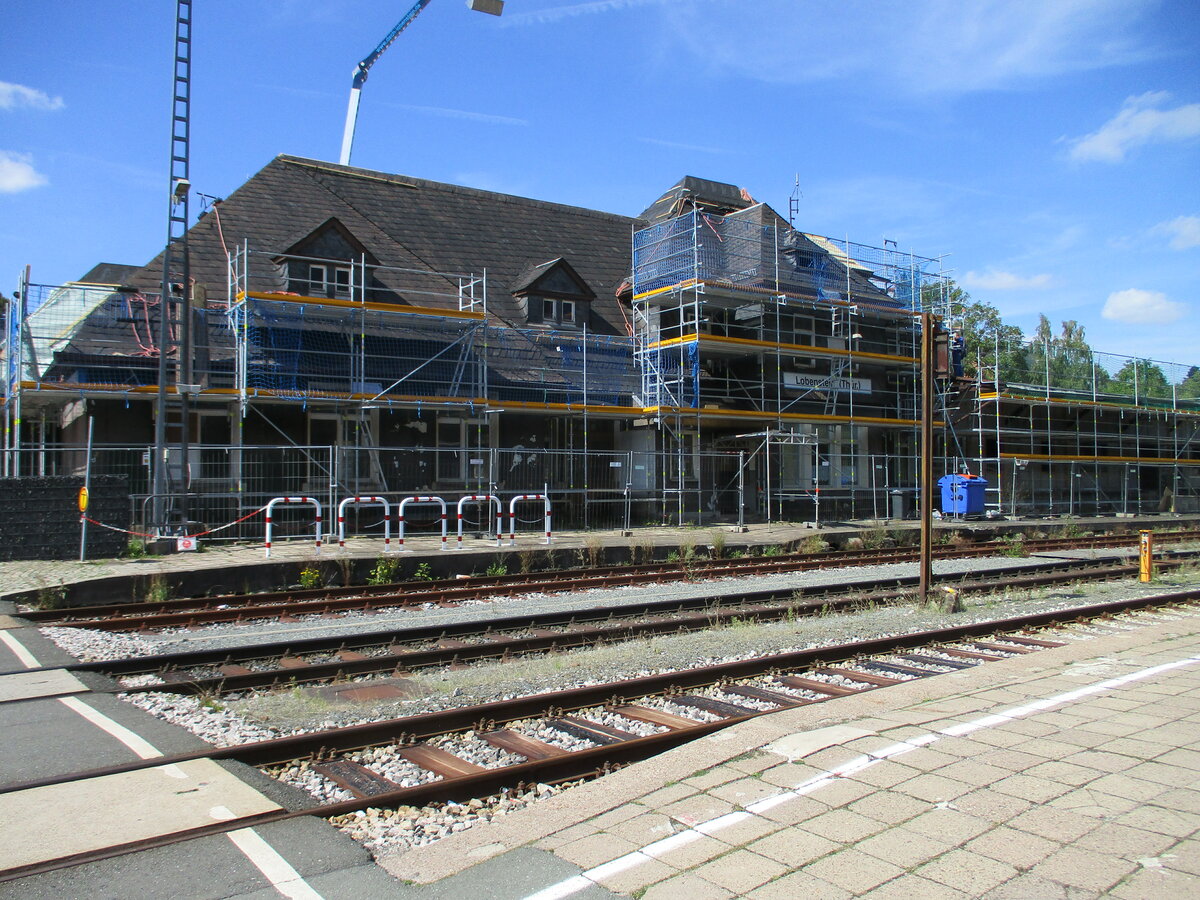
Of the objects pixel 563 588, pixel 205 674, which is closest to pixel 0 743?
pixel 205 674

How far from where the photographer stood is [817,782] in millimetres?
5062

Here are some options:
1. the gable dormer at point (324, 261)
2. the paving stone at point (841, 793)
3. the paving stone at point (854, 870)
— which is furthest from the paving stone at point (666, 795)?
the gable dormer at point (324, 261)

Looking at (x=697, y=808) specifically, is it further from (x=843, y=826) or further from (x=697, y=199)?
(x=697, y=199)

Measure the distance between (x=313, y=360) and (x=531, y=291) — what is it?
7.74 metres

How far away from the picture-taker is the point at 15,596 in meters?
12.8

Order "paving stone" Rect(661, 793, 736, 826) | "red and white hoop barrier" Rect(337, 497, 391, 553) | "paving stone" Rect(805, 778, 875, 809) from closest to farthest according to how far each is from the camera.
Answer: "paving stone" Rect(661, 793, 736, 826), "paving stone" Rect(805, 778, 875, 809), "red and white hoop barrier" Rect(337, 497, 391, 553)

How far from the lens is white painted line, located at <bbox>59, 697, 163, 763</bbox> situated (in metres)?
5.90

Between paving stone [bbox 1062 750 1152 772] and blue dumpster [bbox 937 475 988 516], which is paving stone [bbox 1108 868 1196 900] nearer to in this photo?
paving stone [bbox 1062 750 1152 772]

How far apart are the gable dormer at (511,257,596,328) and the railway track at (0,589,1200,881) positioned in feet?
65.5

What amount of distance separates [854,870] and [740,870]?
49 cm

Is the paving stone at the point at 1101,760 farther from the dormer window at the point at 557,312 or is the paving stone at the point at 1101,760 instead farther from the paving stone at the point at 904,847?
the dormer window at the point at 557,312

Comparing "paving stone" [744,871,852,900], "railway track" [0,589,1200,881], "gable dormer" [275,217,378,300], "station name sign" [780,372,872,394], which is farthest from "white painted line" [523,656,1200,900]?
"station name sign" [780,372,872,394]

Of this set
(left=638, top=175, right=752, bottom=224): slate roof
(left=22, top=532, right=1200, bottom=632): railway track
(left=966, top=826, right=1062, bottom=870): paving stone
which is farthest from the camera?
(left=638, top=175, right=752, bottom=224): slate roof

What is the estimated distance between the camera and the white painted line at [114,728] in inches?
232
